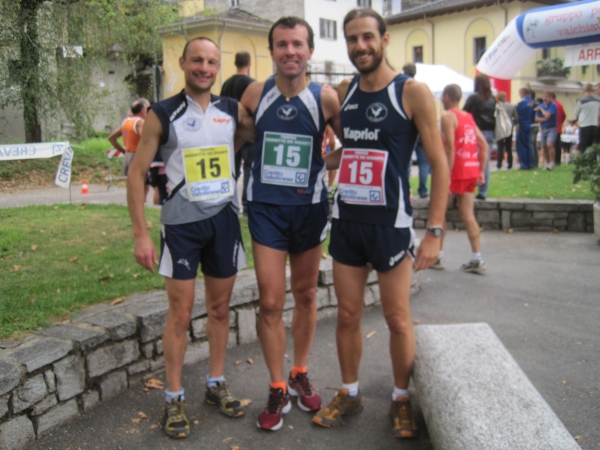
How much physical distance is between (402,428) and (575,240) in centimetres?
618

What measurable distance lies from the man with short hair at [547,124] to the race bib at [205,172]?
1346cm

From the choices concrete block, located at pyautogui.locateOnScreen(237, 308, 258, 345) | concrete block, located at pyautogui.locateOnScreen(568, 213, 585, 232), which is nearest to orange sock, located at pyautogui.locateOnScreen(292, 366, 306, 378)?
concrete block, located at pyautogui.locateOnScreen(237, 308, 258, 345)

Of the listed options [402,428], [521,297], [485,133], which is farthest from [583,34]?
[402,428]

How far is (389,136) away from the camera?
3439mm

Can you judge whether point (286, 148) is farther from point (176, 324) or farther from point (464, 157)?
point (464, 157)

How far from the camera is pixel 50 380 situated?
3.66m

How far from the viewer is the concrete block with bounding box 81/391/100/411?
394 cm

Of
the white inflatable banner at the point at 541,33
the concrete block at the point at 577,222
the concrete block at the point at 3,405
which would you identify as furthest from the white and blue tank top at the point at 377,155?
the concrete block at the point at 577,222

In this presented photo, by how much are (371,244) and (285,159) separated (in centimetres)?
71

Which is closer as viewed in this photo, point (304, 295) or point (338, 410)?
point (338, 410)

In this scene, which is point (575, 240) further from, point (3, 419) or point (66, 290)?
point (3, 419)

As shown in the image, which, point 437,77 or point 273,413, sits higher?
point 437,77

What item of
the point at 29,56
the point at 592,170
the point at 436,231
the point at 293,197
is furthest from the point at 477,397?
the point at 592,170

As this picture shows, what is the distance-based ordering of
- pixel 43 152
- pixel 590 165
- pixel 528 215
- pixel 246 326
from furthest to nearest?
pixel 528 215
pixel 590 165
pixel 43 152
pixel 246 326
